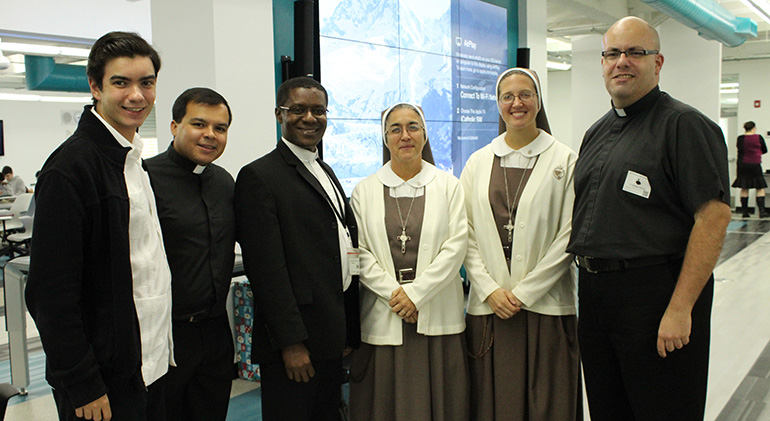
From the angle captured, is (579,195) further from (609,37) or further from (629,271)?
(609,37)

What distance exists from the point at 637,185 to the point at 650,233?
6.8 inches

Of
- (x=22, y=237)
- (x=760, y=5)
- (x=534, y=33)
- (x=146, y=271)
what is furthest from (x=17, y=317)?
(x=760, y=5)

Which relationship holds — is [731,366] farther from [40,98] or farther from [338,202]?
[40,98]

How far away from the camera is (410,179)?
8.43ft

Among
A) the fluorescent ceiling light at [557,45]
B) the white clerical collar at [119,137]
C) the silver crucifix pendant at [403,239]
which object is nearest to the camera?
the white clerical collar at [119,137]

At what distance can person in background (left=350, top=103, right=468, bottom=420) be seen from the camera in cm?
242

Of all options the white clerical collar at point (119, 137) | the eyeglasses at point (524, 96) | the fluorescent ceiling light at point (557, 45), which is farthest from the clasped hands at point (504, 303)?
the fluorescent ceiling light at point (557, 45)

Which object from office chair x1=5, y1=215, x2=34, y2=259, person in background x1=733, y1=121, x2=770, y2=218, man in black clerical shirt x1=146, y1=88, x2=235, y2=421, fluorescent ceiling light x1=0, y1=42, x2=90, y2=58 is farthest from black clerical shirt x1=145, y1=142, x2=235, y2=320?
person in background x1=733, y1=121, x2=770, y2=218

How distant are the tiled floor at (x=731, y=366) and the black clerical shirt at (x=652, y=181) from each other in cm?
181

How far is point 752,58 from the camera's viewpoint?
14.6 metres

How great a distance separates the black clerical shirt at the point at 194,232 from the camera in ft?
6.45

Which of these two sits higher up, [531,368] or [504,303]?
[504,303]

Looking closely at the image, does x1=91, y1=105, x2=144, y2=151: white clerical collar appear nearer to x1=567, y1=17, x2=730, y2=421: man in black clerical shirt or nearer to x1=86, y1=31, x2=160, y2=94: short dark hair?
x1=86, y1=31, x2=160, y2=94: short dark hair

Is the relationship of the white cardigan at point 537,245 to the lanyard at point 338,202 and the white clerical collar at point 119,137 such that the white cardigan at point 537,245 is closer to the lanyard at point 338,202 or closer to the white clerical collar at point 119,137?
the lanyard at point 338,202
